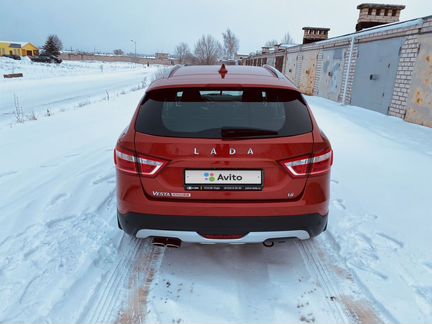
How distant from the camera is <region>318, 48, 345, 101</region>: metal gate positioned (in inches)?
619

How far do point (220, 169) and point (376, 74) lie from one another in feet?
38.2

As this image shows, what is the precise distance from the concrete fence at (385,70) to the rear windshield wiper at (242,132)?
8440 millimetres

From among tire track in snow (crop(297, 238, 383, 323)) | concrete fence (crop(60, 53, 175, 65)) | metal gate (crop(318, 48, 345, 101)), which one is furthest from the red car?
concrete fence (crop(60, 53, 175, 65))

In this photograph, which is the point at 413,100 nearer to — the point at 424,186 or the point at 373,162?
the point at 373,162

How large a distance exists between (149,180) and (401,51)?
429 inches

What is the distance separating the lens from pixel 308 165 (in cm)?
242

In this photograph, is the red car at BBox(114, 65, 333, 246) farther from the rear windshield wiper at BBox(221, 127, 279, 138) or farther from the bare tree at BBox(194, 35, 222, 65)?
the bare tree at BBox(194, 35, 222, 65)

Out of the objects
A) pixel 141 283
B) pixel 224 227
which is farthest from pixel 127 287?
pixel 224 227

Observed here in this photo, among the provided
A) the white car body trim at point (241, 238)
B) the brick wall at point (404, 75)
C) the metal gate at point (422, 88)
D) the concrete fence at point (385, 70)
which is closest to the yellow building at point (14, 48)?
the concrete fence at point (385, 70)

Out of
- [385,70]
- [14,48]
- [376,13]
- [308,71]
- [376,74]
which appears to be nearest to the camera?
[385,70]

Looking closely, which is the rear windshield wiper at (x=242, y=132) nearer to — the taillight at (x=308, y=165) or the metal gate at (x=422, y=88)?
the taillight at (x=308, y=165)

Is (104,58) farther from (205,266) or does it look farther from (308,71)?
(205,266)

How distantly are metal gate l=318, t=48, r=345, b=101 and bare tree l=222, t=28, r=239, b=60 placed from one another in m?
51.6

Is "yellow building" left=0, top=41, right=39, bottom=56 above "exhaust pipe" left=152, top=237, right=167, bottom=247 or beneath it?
above
